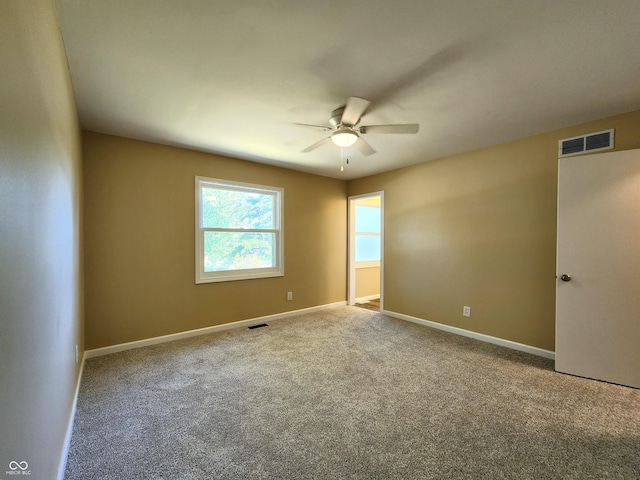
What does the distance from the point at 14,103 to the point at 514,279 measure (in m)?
4.12

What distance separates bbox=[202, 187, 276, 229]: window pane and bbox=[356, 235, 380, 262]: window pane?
2084 millimetres

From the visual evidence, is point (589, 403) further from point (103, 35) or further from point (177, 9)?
point (103, 35)

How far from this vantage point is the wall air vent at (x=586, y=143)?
2.68m

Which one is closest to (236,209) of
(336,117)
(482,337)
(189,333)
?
(189,333)

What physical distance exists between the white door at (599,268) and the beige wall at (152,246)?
345 centimetres

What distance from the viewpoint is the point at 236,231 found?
4113 millimetres

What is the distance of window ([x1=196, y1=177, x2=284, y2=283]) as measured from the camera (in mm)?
3836

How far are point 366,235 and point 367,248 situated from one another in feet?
0.92

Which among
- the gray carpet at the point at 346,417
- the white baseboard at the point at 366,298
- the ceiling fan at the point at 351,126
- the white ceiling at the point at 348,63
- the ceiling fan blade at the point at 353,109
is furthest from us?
the white baseboard at the point at 366,298

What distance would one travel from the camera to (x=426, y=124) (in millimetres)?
2850

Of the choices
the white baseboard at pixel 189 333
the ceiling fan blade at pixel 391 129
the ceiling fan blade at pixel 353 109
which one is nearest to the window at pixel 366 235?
the white baseboard at pixel 189 333

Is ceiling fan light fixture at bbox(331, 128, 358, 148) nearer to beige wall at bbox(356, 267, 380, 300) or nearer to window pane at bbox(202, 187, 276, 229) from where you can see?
window pane at bbox(202, 187, 276, 229)

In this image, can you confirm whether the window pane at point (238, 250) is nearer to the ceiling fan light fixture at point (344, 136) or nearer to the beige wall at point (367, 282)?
the beige wall at point (367, 282)

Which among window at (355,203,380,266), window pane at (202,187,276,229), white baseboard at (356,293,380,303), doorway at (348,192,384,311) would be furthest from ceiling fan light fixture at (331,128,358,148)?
white baseboard at (356,293,380,303)
